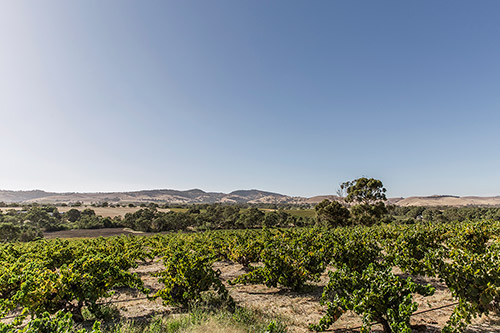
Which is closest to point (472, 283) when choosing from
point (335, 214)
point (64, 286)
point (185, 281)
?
point (185, 281)

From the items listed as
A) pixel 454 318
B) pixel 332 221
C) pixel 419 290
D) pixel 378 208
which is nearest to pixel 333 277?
pixel 419 290

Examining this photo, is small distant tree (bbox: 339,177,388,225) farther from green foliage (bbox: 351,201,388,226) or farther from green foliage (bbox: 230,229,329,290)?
green foliage (bbox: 230,229,329,290)

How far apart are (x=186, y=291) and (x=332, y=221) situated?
4301cm

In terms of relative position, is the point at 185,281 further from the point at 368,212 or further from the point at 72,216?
the point at 72,216

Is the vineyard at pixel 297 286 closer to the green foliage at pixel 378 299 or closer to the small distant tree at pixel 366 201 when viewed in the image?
the green foliage at pixel 378 299

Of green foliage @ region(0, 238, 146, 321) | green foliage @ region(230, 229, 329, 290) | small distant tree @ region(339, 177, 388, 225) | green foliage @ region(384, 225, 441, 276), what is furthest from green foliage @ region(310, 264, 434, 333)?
small distant tree @ region(339, 177, 388, 225)

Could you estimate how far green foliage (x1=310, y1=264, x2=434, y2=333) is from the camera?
191 inches

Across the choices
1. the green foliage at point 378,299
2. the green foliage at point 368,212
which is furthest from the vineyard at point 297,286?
the green foliage at point 368,212

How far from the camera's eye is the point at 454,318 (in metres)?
4.93

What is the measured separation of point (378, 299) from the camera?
5.13 metres

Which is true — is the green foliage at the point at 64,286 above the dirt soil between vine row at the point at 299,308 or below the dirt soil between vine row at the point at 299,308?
above

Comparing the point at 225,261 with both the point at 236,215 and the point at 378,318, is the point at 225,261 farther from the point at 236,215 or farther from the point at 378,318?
the point at 236,215

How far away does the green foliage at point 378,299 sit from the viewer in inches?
191

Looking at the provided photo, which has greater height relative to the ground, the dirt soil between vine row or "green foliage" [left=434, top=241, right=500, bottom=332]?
"green foliage" [left=434, top=241, right=500, bottom=332]
